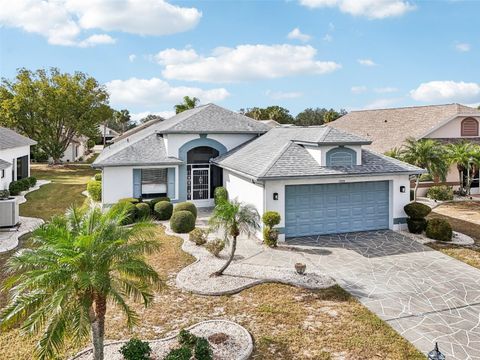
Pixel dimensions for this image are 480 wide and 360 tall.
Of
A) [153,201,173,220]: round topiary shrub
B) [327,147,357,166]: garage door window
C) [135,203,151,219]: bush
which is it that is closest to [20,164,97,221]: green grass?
[135,203,151,219]: bush

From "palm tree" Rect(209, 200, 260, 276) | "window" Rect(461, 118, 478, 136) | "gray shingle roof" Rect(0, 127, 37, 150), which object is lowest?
"palm tree" Rect(209, 200, 260, 276)

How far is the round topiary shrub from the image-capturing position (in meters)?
21.6

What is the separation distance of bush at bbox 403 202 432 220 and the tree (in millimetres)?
44430

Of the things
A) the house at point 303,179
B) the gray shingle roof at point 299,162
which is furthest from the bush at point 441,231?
the gray shingle roof at point 299,162

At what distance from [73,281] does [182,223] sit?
12.4 metres

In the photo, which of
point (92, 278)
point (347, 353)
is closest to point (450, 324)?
point (347, 353)

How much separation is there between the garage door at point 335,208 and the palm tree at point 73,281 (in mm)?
10706

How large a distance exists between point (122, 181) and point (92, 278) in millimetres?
17233

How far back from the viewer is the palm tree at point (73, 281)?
6.20 meters

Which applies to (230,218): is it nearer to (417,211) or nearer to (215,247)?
(215,247)

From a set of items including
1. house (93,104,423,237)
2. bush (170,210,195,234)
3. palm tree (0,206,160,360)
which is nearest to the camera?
palm tree (0,206,160,360)

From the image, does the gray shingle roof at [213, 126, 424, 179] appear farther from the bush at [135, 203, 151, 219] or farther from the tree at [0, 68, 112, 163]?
the tree at [0, 68, 112, 163]

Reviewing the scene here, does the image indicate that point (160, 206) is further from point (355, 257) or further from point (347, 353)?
point (347, 353)

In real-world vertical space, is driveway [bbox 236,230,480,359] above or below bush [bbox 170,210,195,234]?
below
